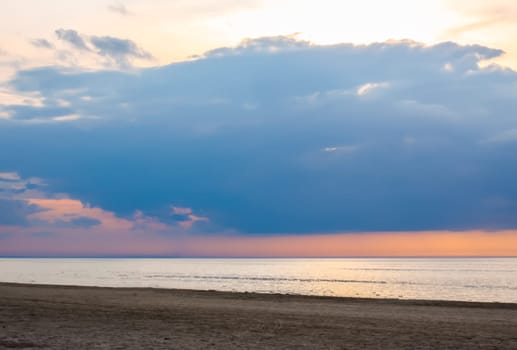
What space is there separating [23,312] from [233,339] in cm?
1132

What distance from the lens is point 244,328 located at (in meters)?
20.6

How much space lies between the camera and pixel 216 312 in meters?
26.8

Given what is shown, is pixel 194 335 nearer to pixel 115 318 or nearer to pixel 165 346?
pixel 165 346

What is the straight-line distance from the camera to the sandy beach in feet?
54.7

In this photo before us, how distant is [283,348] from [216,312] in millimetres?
11091

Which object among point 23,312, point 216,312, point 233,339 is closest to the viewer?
point 233,339

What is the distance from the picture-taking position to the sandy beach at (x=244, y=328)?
656 inches

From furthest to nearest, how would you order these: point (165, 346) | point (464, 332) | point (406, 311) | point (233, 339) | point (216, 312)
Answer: point (406, 311), point (216, 312), point (464, 332), point (233, 339), point (165, 346)

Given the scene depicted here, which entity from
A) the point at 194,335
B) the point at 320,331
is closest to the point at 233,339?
the point at 194,335

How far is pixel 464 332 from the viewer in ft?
67.4

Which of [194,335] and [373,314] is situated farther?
[373,314]

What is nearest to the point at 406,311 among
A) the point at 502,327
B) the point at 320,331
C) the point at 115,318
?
the point at 502,327

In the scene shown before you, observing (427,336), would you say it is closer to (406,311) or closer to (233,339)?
(233,339)

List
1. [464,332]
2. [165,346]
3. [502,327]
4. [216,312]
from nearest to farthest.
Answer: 1. [165,346]
2. [464,332]
3. [502,327]
4. [216,312]
